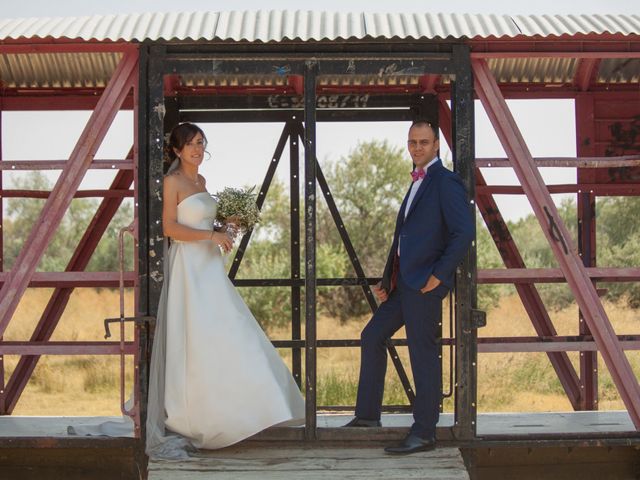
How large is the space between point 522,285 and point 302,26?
337cm

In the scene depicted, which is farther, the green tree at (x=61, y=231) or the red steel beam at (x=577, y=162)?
the green tree at (x=61, y=231)

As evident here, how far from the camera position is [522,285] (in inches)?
335

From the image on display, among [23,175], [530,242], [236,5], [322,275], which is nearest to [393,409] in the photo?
[322,275]

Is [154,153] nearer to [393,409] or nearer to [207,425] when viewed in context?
[207,425]

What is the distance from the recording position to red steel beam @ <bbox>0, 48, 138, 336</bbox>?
6.20 metres

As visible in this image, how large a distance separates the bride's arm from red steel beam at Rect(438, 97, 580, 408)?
109 inches

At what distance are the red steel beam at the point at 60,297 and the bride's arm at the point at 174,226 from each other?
2.11m

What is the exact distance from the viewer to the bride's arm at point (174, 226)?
627 centimetres

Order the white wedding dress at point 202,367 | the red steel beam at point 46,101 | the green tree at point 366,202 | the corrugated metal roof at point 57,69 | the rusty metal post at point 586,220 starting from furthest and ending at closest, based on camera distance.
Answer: the green tree at point 366,202 → the red steel beam at point 46,101 → the rusty metal post at point 586,220 → the corrugated metal roof at point 57,69 → the white wedding dress at point 202,367

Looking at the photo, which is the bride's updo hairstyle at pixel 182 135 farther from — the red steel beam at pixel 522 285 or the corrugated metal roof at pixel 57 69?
the red steel beam at pixel 522 285

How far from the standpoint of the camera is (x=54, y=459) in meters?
6.56

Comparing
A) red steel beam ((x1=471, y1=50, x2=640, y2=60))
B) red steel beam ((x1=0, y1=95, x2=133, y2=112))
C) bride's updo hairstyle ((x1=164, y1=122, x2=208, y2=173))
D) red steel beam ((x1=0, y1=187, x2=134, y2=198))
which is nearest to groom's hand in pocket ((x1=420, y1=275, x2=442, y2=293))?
red steel beam ((x1=471, y1=50, x2=640, y2=60))

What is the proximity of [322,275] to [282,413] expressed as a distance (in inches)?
567

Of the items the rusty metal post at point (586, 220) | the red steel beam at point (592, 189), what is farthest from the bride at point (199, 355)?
the rusty metal post at point (586, 220)
